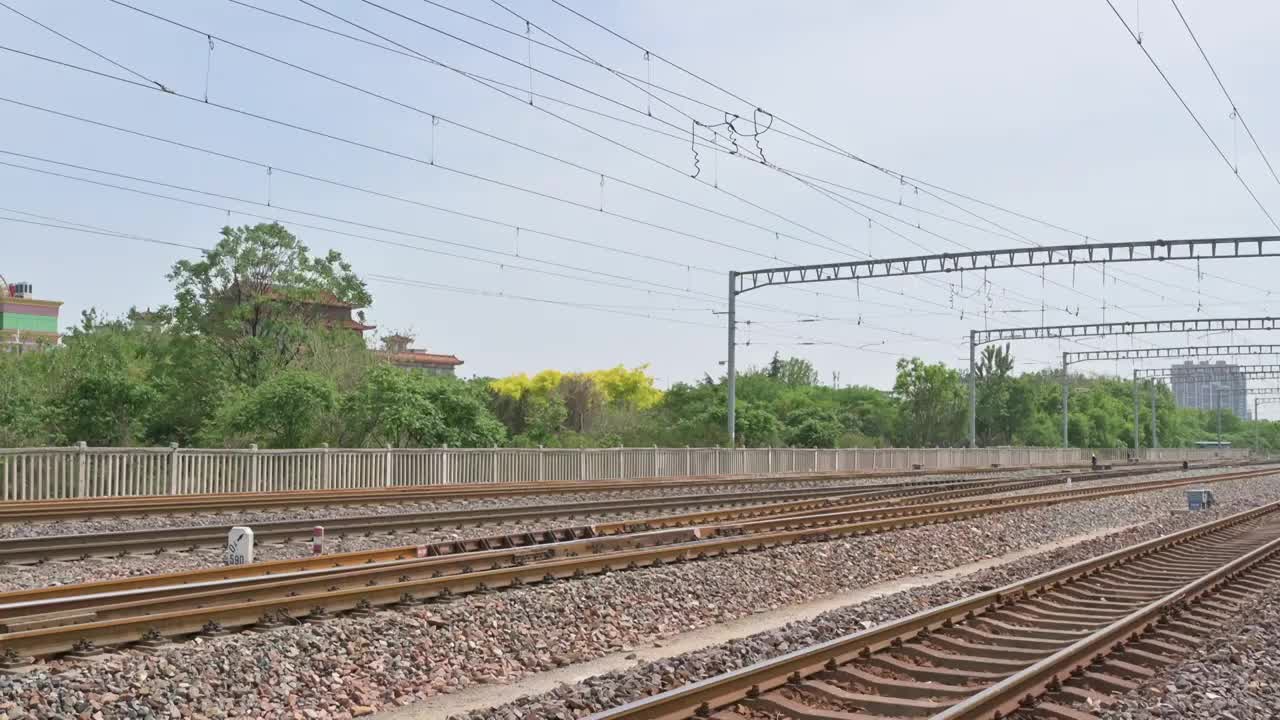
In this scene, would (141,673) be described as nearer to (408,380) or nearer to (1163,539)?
(1163,539)

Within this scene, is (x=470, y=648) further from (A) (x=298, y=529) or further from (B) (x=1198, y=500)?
(B) (x=1198, y=500)

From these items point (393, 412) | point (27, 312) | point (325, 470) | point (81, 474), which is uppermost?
point (27, 312)

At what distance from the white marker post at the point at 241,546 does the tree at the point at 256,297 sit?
96.8 feet

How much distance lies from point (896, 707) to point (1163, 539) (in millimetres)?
14481

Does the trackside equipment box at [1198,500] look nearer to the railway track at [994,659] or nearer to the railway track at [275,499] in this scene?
the railway track at [275,499]

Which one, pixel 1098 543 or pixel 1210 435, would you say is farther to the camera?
pixel 1210 435

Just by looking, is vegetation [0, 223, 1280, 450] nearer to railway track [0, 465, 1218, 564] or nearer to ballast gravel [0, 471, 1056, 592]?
railway track [0, 465, 1218, 564]

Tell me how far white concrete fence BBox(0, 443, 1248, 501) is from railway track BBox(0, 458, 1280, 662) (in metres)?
13.3

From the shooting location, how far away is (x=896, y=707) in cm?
875

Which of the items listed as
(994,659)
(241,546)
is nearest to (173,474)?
(241,546)

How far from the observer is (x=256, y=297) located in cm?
4347

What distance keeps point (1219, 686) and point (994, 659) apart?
1.81 m

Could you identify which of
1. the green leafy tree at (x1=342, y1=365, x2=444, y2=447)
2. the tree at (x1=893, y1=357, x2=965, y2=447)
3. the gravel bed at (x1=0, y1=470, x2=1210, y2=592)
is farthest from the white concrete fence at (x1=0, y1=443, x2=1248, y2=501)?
the tree at (x1=893, y1=357, x2=965, y2=447)

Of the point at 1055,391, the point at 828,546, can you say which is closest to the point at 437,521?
the point at 828,546
